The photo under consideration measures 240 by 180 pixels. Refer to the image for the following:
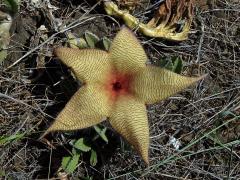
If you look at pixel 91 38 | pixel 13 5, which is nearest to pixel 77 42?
pixel 91 38

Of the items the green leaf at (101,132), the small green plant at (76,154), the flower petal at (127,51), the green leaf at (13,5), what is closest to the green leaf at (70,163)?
the small green plant at (76,154)

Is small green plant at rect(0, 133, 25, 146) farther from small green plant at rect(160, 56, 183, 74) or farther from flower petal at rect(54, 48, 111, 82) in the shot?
small green plant at rect(160, 56, 183, 74)

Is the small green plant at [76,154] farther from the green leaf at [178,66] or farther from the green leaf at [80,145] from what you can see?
the green leaf at [178,66]

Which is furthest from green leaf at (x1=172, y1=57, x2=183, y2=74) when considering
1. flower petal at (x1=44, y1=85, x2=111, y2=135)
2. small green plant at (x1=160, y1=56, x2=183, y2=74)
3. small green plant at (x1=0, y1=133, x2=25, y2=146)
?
small green plant at (x1=0, y1=133, x2=25, y2=146)

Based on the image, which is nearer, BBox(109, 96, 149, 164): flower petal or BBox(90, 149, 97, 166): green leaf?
BBox(109, 96, 149, 164): flower petal

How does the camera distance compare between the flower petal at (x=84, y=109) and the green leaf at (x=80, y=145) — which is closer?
the flower petal at (x=84, y=109)

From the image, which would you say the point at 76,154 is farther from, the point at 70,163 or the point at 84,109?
the point at 84,109
